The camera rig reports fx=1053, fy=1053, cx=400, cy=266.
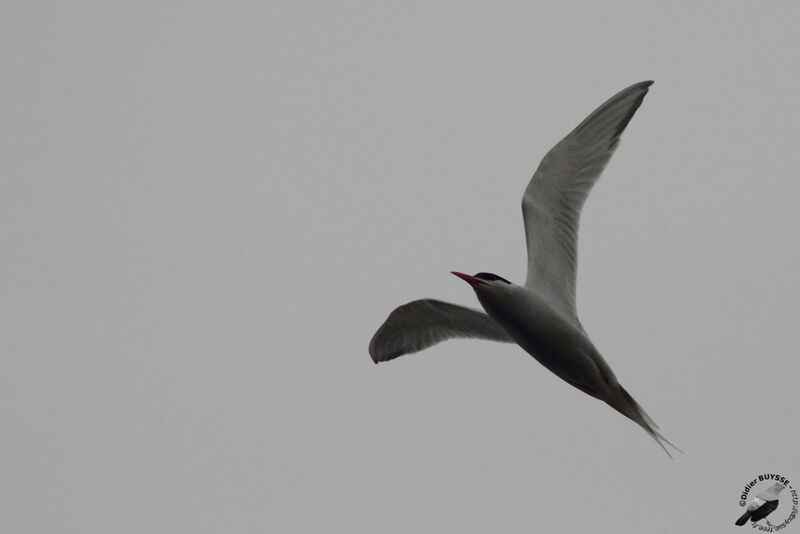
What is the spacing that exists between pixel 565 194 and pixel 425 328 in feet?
7.17

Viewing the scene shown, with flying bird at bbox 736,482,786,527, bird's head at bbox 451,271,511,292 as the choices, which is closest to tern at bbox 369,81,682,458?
bird's head at bbox 451,271,511,292

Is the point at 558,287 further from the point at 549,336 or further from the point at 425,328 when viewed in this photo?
the point at 425,328

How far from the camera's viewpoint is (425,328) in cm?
1120

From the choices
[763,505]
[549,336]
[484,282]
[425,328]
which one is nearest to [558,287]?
[549,336]

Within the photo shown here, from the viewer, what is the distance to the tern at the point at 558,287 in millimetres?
9438

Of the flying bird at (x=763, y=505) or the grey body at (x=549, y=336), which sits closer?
the grey body at (x=549, y=336)

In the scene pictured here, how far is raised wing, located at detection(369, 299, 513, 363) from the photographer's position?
35.0ft

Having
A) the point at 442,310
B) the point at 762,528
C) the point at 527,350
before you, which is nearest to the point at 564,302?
the point at 527,350

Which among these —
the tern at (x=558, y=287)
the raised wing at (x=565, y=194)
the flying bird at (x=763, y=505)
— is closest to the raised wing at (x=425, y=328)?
the tern at (x=558, y=287)

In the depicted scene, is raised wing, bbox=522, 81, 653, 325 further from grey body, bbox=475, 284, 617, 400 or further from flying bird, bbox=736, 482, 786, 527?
flying bird, bbox=736, 482, 786, 527

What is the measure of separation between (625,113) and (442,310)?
2677 mm

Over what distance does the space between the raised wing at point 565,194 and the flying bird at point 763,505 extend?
3.78 m

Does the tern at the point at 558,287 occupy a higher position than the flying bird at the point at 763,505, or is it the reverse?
the tern at the point at 558,287

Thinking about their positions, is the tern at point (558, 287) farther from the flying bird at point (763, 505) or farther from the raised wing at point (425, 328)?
the flying bird at point (763, 505)
